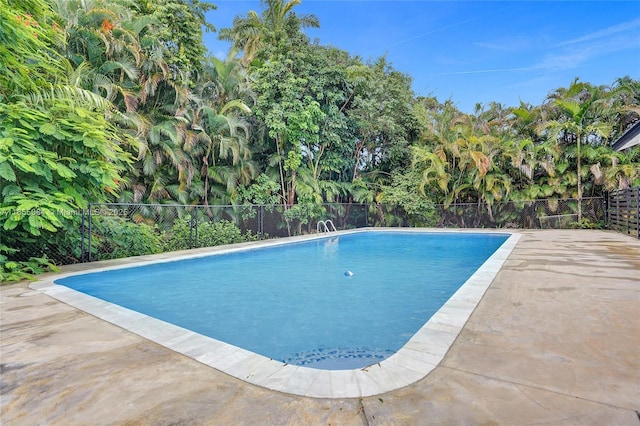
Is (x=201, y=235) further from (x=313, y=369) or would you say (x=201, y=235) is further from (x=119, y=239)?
(x=313, y=369)

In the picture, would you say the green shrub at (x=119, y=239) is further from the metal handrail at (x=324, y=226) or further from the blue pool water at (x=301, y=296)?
the metal handrail at (x=324, y=226)

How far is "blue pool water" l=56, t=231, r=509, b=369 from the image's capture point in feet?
11.8

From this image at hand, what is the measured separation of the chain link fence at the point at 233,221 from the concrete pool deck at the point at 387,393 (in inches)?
163

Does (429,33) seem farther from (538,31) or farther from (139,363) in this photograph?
(139,363)

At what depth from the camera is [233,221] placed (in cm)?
1162

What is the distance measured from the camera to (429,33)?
16.2 meters

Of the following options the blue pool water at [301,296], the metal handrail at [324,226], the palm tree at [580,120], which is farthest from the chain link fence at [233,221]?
the palm tree at [580,120]

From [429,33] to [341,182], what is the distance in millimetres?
8423

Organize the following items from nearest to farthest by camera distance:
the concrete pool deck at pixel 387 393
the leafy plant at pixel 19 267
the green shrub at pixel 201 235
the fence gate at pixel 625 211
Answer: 1. the concrete pool deck at pixel 387 393
2. the leafy plant at pixel 19 267
3. the green shrub at pixel 201 235
4. the fence gate at pixel 625 211

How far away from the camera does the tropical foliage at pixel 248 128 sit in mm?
5285

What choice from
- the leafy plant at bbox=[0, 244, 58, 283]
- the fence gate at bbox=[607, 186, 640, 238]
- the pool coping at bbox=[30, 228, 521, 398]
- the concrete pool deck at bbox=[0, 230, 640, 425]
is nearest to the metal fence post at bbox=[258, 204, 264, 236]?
the leafy plant at bbox=[0, 244, 58, 283]

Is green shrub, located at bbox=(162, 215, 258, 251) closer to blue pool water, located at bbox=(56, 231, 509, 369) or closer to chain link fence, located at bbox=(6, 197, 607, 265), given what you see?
chain link fence, located at bbox=(6, 197, 607, 265)

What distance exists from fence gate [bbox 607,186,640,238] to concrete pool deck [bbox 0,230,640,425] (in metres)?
8.57

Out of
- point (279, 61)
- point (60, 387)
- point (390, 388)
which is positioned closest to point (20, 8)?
point (60, 387)
